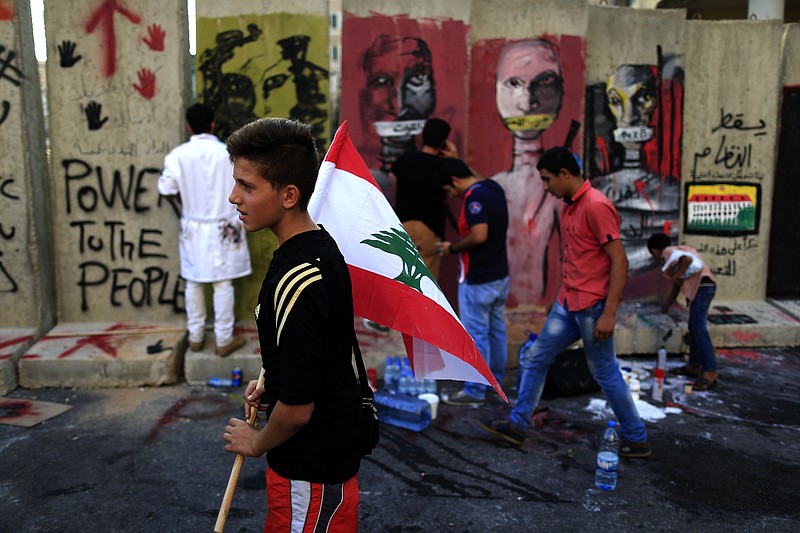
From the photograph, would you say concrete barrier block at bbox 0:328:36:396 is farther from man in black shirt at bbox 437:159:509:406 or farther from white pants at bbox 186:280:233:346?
man in black shirt at bbox 437:159:509:406

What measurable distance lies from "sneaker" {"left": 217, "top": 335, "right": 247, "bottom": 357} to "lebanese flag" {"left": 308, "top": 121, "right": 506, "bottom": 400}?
3.37 m

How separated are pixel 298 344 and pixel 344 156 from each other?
112cm

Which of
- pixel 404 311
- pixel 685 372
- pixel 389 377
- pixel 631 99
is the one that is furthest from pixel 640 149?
pixel 404 311

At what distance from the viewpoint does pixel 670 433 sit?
4.90 meters

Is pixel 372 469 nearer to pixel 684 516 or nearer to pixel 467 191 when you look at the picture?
pixel 684 516

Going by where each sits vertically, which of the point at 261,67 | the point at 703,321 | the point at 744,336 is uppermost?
the point at 261,67

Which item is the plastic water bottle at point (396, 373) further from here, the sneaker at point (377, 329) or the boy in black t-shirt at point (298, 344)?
the boy in black t-shirt at point (298, 344)

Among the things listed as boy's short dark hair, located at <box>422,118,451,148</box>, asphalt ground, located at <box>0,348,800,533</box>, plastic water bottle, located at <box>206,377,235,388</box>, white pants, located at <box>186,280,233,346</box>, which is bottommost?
asphalt ground, located at <box>0,348,800,533</box>

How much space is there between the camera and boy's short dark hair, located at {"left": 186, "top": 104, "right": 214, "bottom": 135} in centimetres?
555

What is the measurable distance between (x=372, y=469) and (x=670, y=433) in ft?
7.37

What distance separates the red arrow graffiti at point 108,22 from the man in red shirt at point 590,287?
409 cm

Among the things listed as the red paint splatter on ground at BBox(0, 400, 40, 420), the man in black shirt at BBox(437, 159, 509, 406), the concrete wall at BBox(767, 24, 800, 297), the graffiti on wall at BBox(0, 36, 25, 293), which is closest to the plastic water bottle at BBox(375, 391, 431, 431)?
the man in black shirt at BBox(437, 159, 509, 406)

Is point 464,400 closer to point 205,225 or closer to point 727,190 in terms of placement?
point 205,225

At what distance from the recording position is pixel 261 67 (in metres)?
6.27
